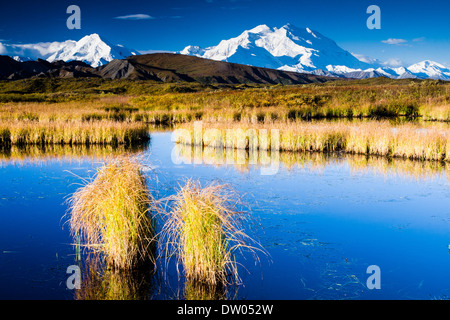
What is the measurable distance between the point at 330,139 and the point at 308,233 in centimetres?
1147

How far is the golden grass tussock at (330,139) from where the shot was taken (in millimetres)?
16672

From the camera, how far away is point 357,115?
36.3 metres

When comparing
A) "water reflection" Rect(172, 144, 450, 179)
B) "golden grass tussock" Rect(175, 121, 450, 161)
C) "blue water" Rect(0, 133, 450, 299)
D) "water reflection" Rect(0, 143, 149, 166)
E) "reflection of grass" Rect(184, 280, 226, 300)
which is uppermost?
"golden grass tussock" Rect(175, 121, 450, 161)

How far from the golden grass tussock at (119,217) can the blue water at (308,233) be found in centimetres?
81

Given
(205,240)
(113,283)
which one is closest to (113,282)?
(113,283)

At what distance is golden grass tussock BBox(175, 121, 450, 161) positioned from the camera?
16.7 m

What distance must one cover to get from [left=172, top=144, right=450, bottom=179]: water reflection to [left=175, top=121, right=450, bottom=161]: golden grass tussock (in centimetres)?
47

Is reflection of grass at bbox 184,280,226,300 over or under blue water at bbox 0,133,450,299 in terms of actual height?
under

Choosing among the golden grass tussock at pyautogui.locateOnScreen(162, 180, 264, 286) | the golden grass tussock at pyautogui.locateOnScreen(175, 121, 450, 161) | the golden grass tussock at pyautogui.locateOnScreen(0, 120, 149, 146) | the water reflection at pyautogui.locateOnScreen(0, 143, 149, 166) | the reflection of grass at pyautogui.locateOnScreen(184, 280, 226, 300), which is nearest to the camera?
the reflection of grass at pyautogui.locateOnScreen(184, 280, 226, 300)

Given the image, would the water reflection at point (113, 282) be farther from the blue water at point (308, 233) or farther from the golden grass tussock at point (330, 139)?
the golden grass tussock at point (330, 139)
